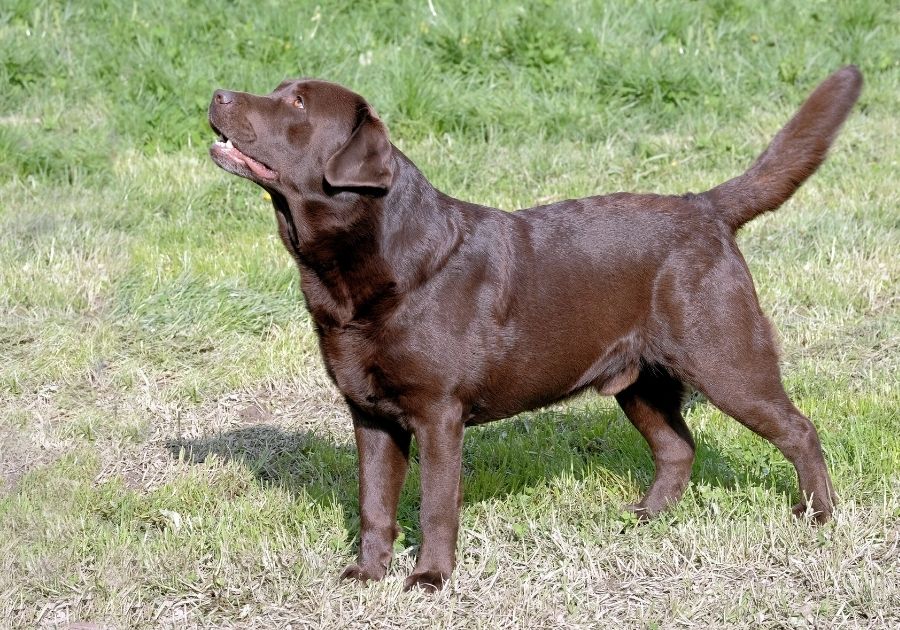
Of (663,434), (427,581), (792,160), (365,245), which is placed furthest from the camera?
(663,434)

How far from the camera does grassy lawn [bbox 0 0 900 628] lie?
169 inches

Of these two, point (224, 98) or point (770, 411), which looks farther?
point (770, 411)

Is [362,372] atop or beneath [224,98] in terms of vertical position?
beneath

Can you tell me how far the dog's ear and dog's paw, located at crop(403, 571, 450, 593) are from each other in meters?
1.37

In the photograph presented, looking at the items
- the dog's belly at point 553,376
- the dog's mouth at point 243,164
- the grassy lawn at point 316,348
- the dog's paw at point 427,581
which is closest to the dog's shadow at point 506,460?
the grassy lawn at point 316,348

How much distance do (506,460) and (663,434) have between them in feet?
2.28

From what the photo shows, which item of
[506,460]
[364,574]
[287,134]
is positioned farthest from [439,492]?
[287,134]

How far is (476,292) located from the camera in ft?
14.0

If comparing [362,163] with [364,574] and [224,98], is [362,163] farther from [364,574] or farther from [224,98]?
[364,574]

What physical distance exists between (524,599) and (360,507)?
27.7 inches

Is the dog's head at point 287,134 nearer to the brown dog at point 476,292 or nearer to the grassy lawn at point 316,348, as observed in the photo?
the brown dog at point 476,292

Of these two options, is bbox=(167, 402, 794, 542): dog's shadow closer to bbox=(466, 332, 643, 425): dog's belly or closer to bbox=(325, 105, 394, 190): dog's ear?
bbox=(466, 332, 643, 425): dog's belly

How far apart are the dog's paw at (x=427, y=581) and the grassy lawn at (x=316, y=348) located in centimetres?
6

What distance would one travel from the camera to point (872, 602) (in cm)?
404
